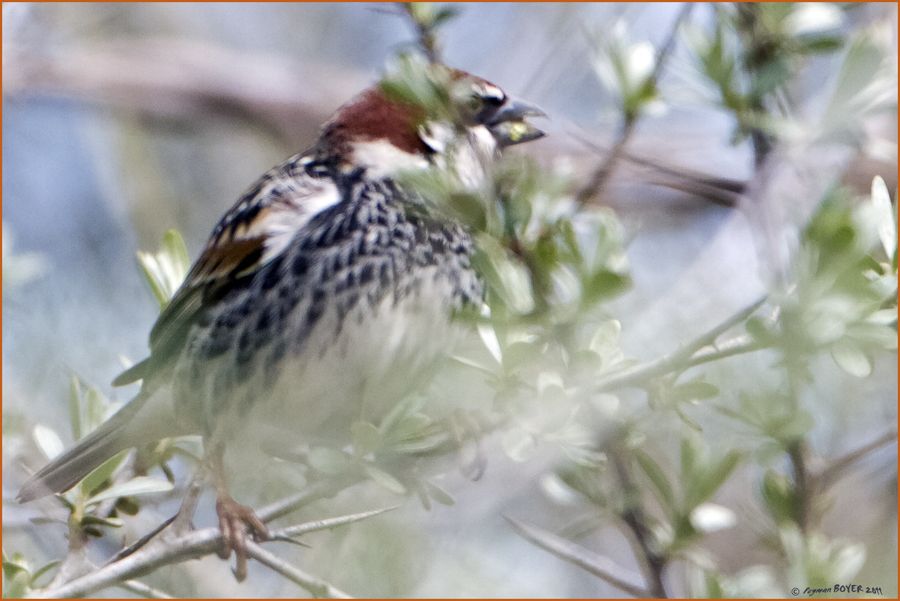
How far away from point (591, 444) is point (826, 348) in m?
0.29

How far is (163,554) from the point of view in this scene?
162 cm

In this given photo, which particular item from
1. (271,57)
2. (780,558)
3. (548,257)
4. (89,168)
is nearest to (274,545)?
(780,558)

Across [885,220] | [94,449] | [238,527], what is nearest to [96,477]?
[238,527]

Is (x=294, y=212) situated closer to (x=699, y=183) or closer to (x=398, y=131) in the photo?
(x=398, y=131)

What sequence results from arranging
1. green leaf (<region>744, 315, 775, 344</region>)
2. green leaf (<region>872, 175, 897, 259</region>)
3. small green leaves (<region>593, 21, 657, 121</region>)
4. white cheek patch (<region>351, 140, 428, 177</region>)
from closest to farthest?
green leaf (<region>744, 315, 775, 344</region>) < green leaf (<region>872, 175, 897, 259</region>) < small green leaves (<region>593, 21, 657, 121</region>) < white cheek patch (<region>351, 140, 428, 177</region>)

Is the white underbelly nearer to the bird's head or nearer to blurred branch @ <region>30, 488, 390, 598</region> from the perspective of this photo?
the bird's head

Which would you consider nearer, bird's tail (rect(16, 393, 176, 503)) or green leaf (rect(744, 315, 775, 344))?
green leaf (rect(744, 315, 775, 344))

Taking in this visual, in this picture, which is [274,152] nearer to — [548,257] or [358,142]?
[358,142]

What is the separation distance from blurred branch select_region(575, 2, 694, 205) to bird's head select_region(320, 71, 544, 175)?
26cm

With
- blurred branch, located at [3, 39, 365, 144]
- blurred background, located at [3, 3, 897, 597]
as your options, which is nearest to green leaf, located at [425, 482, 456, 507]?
blurred background, located at [3, 3, 897, 597]

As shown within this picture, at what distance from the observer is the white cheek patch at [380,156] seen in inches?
89.6

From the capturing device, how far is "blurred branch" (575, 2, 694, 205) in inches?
61.1

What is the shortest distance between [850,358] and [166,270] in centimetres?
122

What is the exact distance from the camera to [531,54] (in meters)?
3.66
